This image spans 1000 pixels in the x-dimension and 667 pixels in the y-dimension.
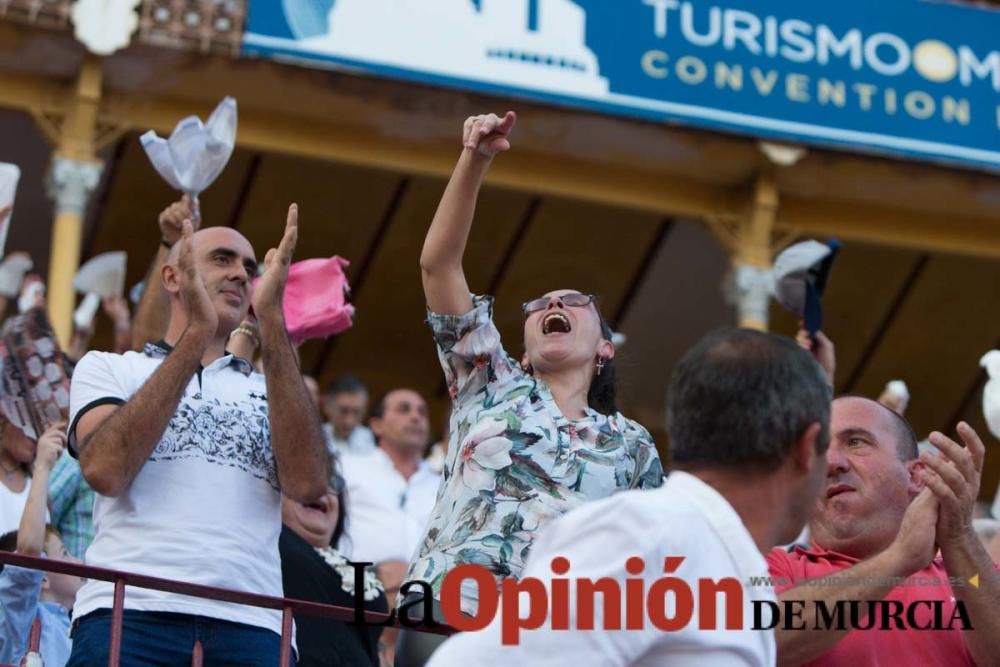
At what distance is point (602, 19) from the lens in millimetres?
9945

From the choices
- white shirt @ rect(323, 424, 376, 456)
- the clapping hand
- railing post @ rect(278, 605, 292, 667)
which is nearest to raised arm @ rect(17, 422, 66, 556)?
the clapping hand

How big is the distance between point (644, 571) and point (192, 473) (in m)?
1.77

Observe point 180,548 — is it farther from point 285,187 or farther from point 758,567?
point 285,187

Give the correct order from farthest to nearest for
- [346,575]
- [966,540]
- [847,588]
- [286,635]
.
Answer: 1. [346,575]
2. [286,635]
3. [966,540]
4. [847,588]

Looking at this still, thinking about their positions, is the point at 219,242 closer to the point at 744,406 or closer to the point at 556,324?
the point at 556,324

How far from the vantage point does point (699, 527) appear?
2062mm

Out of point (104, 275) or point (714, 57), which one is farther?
point (714, 57)

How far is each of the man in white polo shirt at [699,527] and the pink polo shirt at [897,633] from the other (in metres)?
0.87

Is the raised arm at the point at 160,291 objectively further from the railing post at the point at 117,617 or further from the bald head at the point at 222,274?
the railing post at the point at 117,617

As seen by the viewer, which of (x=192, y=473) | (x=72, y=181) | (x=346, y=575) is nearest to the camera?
(x=192, y=473)

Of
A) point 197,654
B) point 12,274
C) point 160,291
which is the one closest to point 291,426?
point 197,654

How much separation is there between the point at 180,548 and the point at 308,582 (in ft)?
2.92

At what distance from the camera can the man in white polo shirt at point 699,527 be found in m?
1.98

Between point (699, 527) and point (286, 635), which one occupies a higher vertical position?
point (286, 635)
